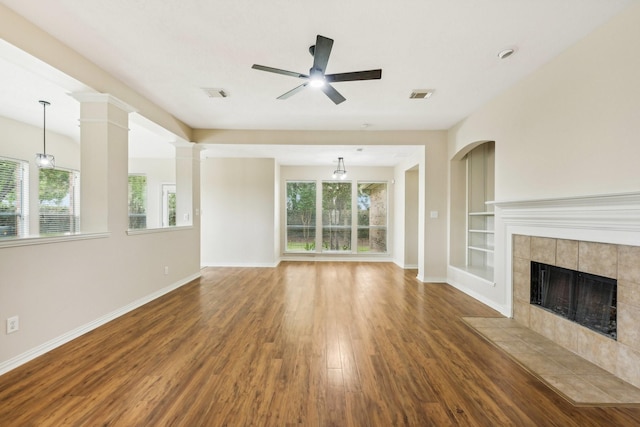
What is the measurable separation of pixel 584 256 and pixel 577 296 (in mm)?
402

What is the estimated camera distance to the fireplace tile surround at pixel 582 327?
199cm

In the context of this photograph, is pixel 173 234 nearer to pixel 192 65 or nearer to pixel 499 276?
pixel 192 65

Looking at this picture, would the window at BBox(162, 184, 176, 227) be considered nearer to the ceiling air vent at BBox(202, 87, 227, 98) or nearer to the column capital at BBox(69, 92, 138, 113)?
the column capital at BBox(69, 92, 138, 113)

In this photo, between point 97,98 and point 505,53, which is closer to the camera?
point 505,53

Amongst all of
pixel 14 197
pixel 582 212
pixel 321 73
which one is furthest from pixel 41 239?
pixel 582 212

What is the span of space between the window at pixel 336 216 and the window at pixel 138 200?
4.81m

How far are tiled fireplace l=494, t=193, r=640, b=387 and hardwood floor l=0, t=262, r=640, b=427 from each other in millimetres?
488

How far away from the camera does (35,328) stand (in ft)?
7.48

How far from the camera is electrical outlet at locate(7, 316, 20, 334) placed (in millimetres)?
2096

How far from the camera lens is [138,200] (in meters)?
7.15

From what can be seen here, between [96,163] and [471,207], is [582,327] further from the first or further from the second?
[96,163]

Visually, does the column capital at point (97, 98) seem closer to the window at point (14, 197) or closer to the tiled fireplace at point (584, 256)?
the window at point (14, 197)

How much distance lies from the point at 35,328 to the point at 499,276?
4952 millimetres

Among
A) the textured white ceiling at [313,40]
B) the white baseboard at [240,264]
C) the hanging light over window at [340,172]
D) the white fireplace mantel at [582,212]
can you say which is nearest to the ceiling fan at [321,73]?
the textured white ceiling at [313,40]
